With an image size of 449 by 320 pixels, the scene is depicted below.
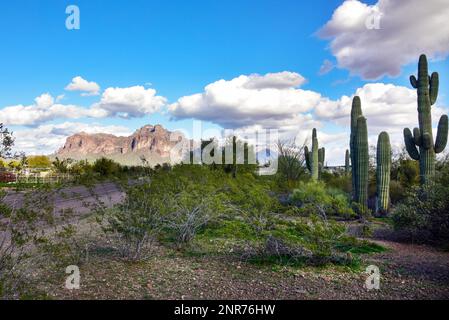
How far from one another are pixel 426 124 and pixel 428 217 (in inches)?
322

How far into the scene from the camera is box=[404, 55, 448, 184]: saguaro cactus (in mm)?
15938

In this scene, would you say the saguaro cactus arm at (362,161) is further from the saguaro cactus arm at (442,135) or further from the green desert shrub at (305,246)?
the green desert shrub at (305,246)

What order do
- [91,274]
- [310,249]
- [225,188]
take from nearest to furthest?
[91,274] → [310,249] → [225,188]

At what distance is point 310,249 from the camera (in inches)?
272

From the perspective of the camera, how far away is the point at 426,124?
53.0 feet

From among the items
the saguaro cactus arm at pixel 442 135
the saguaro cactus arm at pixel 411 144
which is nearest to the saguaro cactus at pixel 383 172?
the saguaro cactus arm at pixel 411 144

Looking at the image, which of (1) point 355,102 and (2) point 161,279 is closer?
(2) point 161,279

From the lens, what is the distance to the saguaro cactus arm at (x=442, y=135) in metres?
16.4

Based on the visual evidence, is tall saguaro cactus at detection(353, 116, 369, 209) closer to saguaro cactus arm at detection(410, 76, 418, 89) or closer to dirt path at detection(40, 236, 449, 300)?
saguaro cactus arm at detection(410, 76, 418, 89)

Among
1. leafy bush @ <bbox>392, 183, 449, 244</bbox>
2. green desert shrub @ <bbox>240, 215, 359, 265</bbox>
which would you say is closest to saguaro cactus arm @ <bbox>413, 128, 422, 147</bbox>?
leafy bush @ <bbox>392, 183, 449, 244</bbox>
